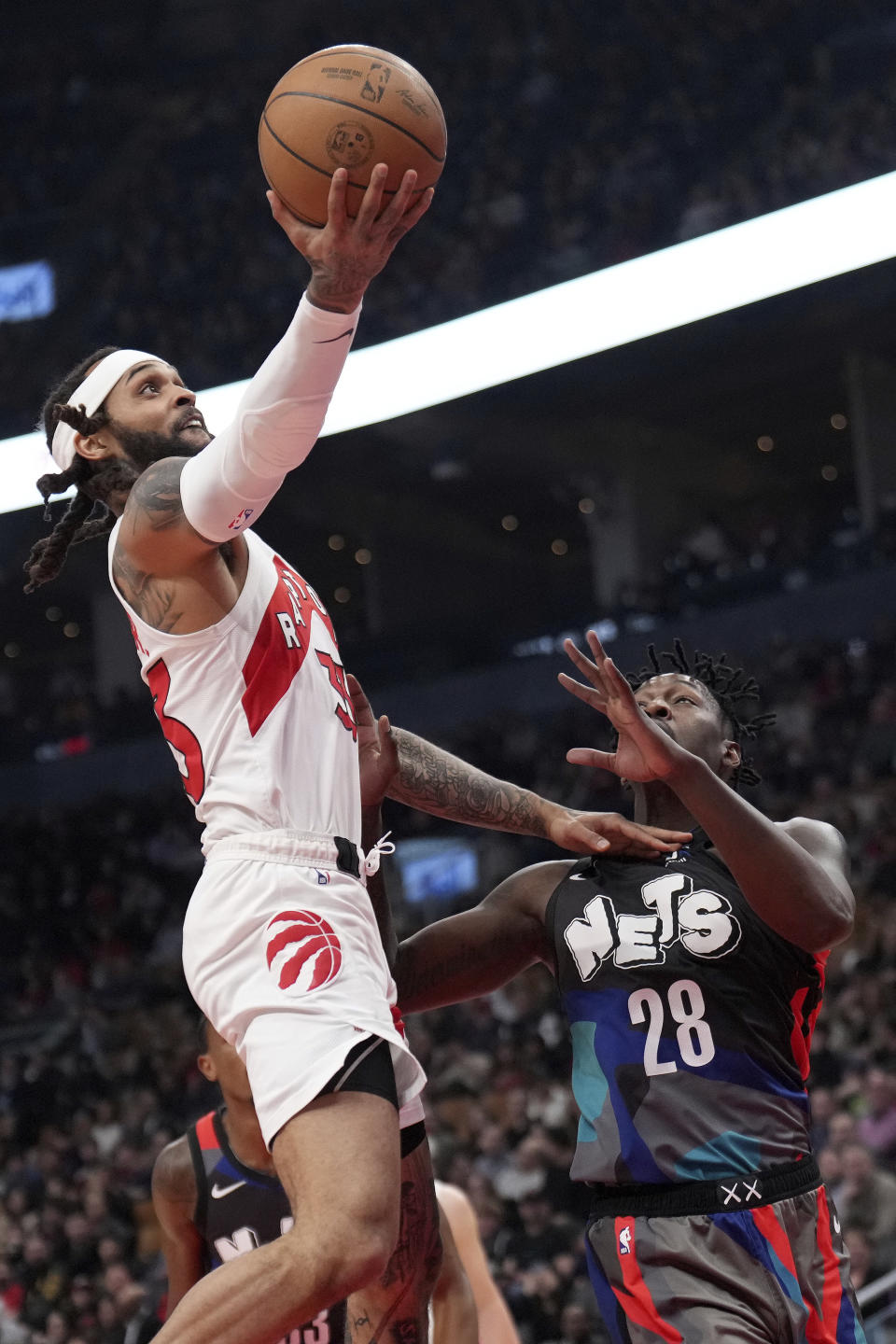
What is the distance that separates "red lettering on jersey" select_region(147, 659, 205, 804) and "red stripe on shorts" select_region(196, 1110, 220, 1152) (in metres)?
1.57

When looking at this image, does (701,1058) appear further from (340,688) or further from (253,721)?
(253,721)

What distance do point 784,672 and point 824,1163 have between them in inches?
272

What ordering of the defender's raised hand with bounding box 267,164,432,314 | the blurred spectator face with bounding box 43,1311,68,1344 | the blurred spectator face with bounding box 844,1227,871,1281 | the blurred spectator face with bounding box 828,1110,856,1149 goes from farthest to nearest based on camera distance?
the blurred spectator face with bounding box 43,1311,68,1344, the blurred spectator face with bounding box 828,1110,856,1149, the blurred spectator face with bounding box 844,1227,871,1281, the defender's raised hand with bounding box 267,164,432,314

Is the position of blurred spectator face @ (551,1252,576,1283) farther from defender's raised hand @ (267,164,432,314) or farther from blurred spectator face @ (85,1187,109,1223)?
defender's raised hand @ (267,164,432,314)

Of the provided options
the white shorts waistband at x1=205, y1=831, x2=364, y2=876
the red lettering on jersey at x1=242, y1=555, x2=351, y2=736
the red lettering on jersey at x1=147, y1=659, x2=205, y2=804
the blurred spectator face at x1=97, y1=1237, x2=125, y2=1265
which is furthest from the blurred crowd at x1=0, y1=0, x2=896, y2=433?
the white shorts waistband at x1=205, y1=831, x2=364, y2=876

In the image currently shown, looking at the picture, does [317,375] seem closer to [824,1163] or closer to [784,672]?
[824,1163]

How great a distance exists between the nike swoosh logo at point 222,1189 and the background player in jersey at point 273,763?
1.37 metres

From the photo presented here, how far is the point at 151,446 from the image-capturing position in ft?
10.3

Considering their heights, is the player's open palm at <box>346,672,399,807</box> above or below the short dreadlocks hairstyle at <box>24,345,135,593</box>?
below

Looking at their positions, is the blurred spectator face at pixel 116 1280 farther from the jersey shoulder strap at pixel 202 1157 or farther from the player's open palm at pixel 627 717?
the player's open palm at pixel 627 717

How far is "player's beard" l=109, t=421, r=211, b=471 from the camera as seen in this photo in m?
3.13

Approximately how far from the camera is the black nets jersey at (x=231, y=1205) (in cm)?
407

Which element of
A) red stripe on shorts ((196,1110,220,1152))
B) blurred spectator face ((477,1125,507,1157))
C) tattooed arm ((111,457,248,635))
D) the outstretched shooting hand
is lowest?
blurred spectator face ((477,1125,507,1157))

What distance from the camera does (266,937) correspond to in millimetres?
2736
